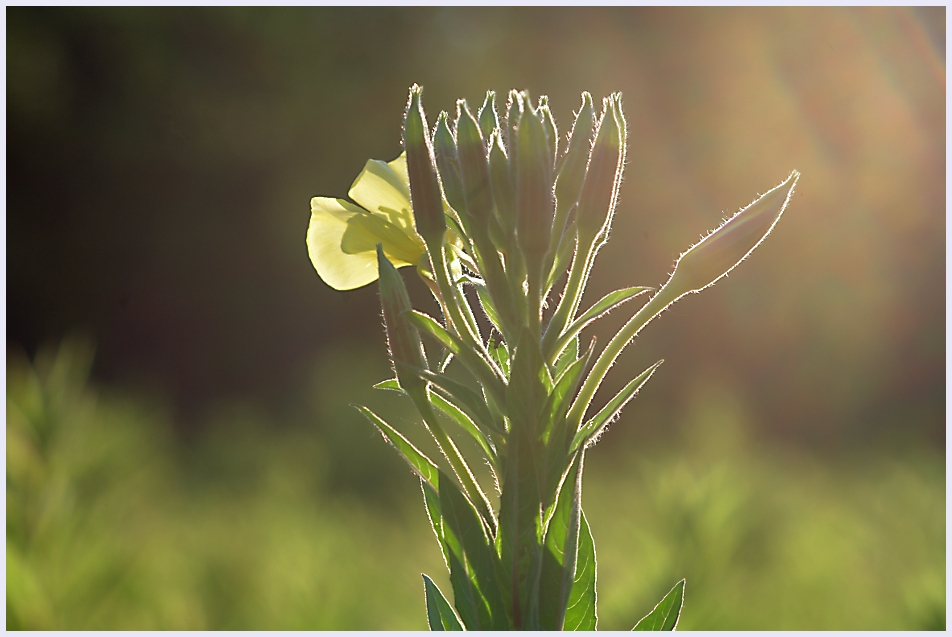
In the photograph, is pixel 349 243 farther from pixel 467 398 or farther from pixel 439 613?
pixel 439 613

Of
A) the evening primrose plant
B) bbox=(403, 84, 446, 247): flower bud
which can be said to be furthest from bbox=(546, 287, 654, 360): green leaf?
bbox=(403, 84, 446, 247): flower bud

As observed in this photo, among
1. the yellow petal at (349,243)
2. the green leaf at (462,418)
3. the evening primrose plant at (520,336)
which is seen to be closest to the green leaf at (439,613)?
the evening primrose plant at (520,336)

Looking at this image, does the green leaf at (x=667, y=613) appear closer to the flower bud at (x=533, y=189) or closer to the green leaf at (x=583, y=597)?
the green leaf at (x=583, y=597)

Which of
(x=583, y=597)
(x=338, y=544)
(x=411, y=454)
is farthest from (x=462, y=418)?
(x=338, y=544)

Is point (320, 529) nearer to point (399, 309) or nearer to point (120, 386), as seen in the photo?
point (399, 309)

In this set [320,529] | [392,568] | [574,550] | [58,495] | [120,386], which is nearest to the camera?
[574,550]

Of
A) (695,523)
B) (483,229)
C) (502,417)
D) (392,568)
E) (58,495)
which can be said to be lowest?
(392,568)

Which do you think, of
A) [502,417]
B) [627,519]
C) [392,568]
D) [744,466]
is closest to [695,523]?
[627,519]
